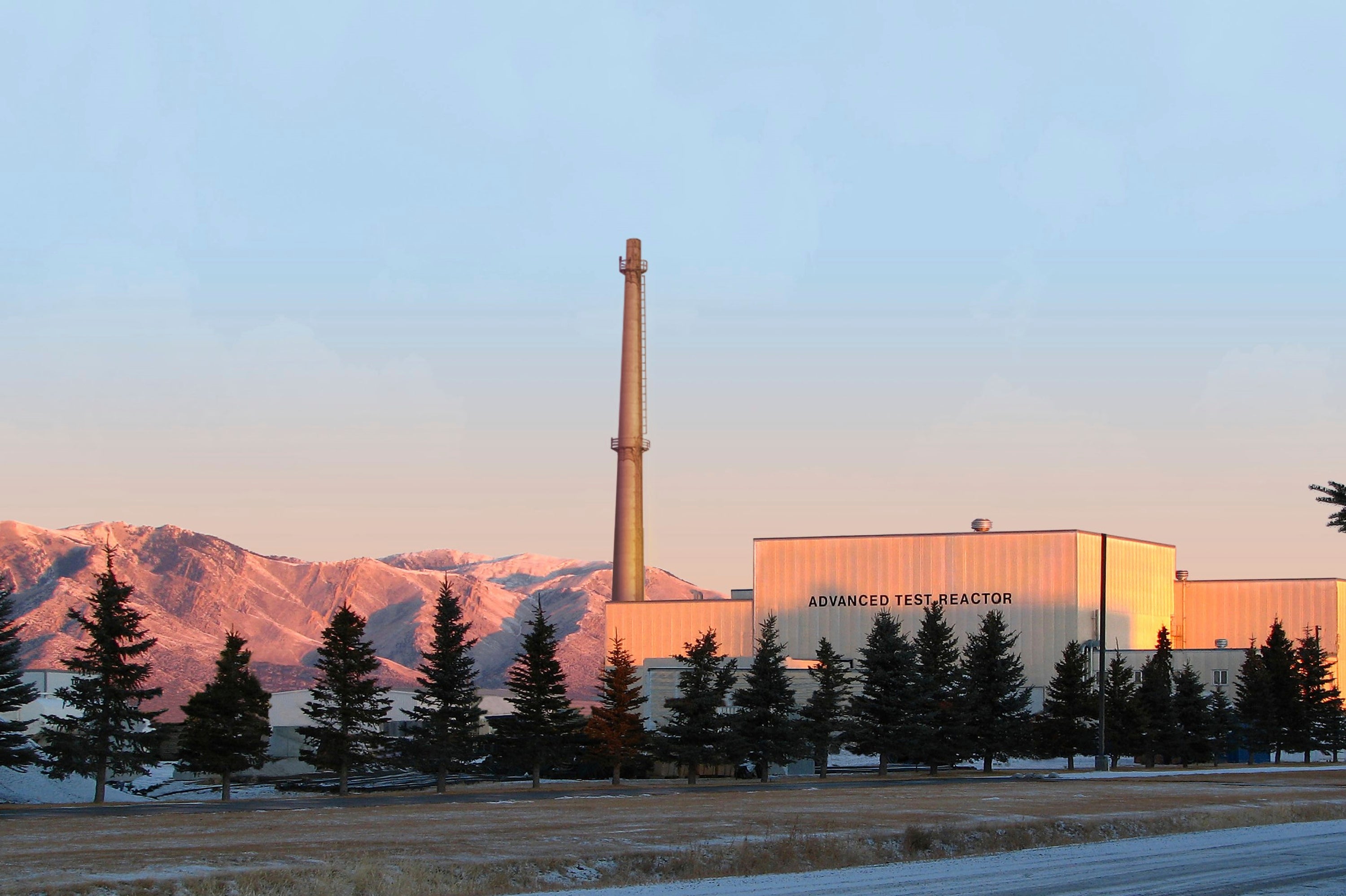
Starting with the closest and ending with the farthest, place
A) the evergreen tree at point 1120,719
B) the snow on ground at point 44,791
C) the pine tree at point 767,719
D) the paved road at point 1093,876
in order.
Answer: the paved road at point 1093,876 < the snow on ground at point 44,791 < the pine tree at point 767,719 < the evergreen tree at point 1120,719

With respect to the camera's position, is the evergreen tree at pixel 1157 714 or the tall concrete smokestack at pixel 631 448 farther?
the tall concrete smokestack at pixel 631 448

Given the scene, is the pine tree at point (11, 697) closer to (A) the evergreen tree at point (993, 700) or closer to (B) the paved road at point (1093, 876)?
(B) the paved road at point (1093, 876)

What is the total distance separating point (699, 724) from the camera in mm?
72688

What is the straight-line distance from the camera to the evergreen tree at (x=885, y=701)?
77.3 m

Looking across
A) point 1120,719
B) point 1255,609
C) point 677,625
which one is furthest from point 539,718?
point 1255,609

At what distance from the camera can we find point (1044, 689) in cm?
10225

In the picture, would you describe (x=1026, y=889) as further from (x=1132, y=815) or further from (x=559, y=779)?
(x=559, y=779)

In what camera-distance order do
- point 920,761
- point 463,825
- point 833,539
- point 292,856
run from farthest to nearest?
point 833,539, point 920,761, point 463,825, point 292,856

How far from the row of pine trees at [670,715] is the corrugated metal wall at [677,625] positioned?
2027cm

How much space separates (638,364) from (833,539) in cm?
1902

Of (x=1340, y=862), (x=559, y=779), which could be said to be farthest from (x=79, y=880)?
(x=559, y=779)

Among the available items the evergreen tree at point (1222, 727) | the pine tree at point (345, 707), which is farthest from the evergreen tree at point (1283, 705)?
the pine tree at point (345, 707)

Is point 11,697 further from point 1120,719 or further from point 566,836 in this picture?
point 1120,719

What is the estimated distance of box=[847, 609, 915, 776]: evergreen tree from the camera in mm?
77312
